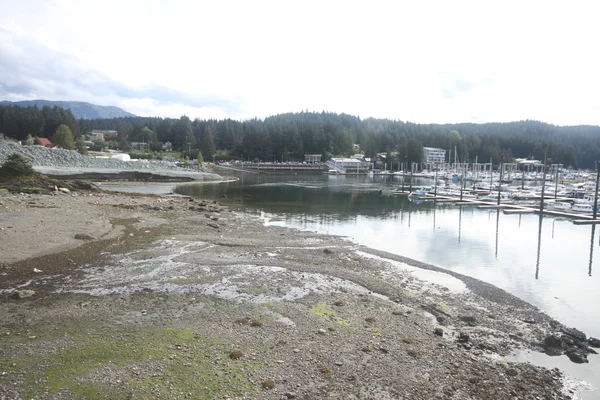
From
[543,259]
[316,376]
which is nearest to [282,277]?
[316,376]

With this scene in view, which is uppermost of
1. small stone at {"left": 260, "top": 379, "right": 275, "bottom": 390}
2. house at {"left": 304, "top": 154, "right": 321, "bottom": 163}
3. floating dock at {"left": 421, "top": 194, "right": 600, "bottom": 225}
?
house at {"left": 304, "top": 154, "right": 321, "bottom": 163}

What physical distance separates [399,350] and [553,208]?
4715 centimetres

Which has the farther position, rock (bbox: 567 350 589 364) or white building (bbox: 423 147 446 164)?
white building (bbox: 423 147 446 164)

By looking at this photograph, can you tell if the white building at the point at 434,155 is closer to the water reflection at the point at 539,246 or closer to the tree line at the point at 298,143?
the tree line at the point at 298,143

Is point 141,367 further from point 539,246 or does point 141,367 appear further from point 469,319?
point 539,246

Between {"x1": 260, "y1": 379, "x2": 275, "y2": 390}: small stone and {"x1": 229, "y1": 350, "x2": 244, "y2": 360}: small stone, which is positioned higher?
{"x1": 229, "y1": 350, "x2": 244, "y2": 360}: small stone

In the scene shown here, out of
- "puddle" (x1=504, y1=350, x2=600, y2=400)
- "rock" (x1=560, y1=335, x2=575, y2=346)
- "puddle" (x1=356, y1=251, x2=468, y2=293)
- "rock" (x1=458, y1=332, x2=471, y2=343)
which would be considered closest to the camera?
"puddle" (x1=504, y1=350, x2=600, y2=400)

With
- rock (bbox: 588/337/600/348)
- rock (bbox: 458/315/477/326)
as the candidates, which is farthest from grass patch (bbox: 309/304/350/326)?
rock (bbox: 588/337/600/348)

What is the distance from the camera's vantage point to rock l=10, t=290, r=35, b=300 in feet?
37.5

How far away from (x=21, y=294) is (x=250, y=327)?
7071mm

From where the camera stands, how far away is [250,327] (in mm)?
10500

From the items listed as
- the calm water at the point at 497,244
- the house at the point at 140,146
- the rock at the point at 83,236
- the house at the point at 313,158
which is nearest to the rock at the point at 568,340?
the calm water at the point at 497,244

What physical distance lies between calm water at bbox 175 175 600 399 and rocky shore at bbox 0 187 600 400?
5.06 ft

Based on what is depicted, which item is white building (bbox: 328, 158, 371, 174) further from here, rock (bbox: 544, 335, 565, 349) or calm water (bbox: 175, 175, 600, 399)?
rock (bbox: 544, 335, 565, 349)
